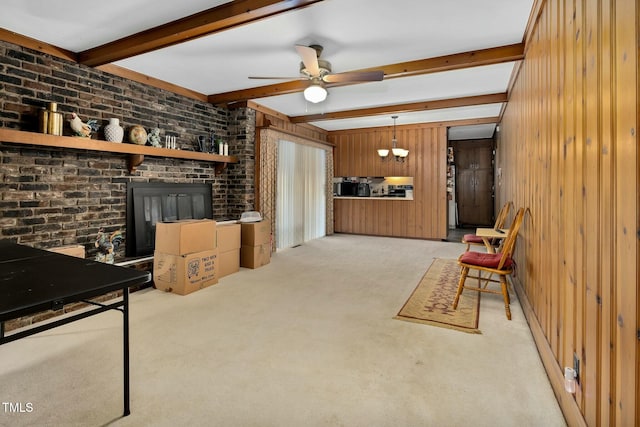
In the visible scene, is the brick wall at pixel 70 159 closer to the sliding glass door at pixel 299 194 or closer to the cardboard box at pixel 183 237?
the cardboard box at pixel 183 237

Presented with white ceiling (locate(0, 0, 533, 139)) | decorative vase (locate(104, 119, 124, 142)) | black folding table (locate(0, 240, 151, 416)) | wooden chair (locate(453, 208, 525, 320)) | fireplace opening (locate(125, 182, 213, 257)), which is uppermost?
white ceiling (locate(0, 0, 533, 139))

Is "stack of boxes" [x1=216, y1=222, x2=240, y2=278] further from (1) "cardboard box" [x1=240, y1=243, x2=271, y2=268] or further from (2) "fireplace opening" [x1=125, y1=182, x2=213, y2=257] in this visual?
(2) "fireplace opening" [x1=125, y1=182, x2=213, y2=257]

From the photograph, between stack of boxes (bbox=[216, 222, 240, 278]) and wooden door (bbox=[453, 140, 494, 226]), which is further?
wooden door (bbox=[453, 140, 494, 226])

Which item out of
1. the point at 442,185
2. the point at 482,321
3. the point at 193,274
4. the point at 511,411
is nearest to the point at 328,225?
the point at 442,185

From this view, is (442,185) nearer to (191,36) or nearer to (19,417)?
(191,36)

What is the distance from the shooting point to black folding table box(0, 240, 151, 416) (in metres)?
1.19

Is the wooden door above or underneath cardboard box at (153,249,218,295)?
above

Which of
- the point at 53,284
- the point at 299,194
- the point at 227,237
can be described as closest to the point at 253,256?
the point at 227,237

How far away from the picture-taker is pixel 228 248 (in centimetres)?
447

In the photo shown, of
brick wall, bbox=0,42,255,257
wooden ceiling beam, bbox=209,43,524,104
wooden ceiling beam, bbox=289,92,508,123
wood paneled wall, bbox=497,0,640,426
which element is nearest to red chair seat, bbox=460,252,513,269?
wood paneled wall, bbox=497,0,640,426

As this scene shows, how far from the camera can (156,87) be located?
4289mm

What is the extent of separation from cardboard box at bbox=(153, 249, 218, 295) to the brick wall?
69 centimetres

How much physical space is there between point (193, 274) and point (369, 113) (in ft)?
13.4

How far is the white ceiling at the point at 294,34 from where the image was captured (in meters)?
2.61
